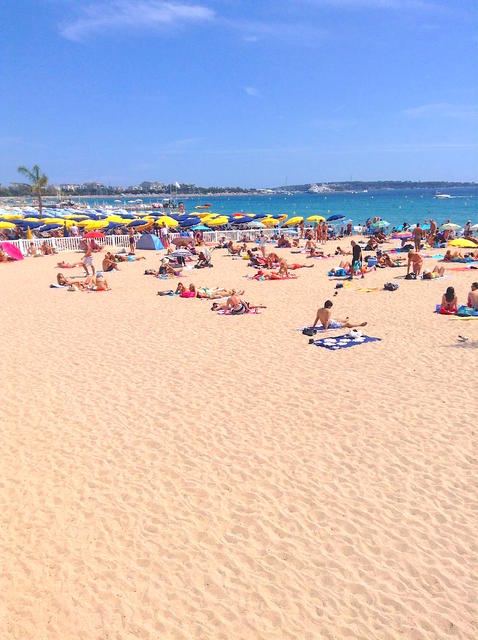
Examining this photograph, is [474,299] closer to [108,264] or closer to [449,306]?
[449,306]

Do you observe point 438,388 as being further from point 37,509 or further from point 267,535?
point 37,509

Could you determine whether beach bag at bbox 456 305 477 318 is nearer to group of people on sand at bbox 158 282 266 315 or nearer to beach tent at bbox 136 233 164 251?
group of people on sand at bbox 158 282 266 315

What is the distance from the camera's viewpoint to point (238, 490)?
4910 millimetres

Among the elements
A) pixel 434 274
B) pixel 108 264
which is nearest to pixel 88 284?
pixel 108 264

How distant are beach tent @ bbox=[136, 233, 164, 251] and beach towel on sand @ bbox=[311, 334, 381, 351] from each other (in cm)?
1802

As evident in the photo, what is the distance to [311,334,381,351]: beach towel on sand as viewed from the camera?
9492mm

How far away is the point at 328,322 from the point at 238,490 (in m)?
6.33

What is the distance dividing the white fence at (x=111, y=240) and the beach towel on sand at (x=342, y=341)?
19.1m

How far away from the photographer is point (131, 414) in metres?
6.65

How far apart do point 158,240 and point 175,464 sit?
2244cm

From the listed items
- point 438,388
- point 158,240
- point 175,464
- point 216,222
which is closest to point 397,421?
point 438,388

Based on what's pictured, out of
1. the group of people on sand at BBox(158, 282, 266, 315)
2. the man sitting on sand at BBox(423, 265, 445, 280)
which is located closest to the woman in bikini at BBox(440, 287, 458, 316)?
the group of people on sand at BBox(158, 282, 266, 315)

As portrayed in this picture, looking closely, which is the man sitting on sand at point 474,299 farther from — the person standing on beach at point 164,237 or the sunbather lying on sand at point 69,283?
the person standing on beach at point 164,237

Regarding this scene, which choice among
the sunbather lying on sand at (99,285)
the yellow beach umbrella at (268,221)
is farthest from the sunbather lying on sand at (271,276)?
the yellow beach umbrella at (268,221)
